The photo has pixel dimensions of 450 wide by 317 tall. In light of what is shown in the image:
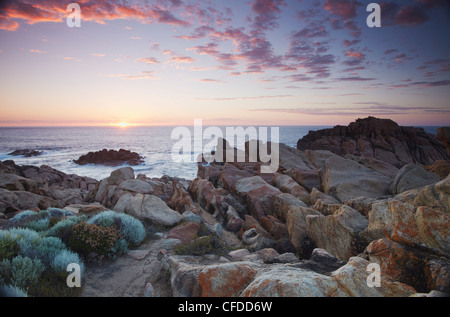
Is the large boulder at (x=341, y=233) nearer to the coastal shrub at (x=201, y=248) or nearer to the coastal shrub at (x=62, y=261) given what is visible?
the coastal shrub at (x=201, y=248)

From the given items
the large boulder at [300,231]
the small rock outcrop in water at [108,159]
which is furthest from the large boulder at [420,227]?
the small rock outcrop in water at [108,159]

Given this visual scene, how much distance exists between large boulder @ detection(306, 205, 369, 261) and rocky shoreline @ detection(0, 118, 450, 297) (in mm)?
36

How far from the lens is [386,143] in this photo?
43375 millimetres

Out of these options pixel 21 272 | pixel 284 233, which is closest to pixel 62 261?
pixel 21 272

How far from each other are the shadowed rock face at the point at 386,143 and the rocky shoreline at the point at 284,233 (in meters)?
28.3

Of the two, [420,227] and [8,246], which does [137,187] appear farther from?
[420,227]

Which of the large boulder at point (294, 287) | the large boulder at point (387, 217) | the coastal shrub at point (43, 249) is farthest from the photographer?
the coastal shrub at point (43, 249)

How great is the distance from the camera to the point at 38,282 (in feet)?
16.6

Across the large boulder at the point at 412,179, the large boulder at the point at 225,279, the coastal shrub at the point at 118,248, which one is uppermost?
the large boulder at the point at 412,179

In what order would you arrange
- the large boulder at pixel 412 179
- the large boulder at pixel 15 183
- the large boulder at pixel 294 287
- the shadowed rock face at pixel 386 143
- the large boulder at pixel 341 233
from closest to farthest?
the large boulder at pixel 294 287 → the large boulder at pixel 341 233 → the large boulder at pixel 412 179 → the large boulder at pixel 15 183 → the shadowed rock face at pixel 386 143

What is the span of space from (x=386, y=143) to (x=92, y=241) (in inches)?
2002

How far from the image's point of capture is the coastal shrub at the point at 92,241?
6.88 m

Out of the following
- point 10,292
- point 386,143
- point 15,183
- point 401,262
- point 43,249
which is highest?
point 386,143

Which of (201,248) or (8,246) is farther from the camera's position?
(201,248)
